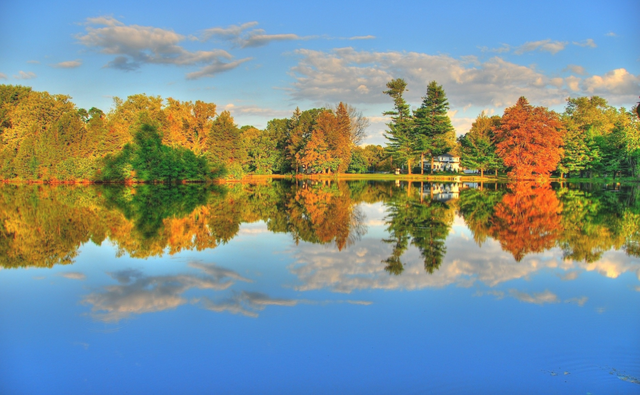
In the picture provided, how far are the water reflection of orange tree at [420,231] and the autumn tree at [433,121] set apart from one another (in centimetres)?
3622

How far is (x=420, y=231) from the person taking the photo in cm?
1208

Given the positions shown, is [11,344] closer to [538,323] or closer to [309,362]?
[309,362]

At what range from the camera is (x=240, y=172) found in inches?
1833

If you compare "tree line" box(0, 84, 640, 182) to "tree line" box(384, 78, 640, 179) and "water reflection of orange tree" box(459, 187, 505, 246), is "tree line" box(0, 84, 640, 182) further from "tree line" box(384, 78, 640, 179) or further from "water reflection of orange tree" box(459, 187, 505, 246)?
"water reflection of orange tree" box(459, 187, 505, 246)

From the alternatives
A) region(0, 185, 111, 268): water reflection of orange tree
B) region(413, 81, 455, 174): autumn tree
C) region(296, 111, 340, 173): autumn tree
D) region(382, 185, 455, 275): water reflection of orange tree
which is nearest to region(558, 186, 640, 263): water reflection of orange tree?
region(382, 185, 455, 275): water reflection of orange tree

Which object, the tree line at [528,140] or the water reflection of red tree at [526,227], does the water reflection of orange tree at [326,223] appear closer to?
the water reflection of red tree at [526,227]

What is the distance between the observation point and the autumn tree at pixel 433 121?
5294 cm

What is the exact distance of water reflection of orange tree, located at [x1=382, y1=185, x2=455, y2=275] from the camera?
8.41m

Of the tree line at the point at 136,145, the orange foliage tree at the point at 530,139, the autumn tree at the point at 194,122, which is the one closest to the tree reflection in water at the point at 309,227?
the tree line at the point at 136,145

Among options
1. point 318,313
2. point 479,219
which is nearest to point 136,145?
point 479,219

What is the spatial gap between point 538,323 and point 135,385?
4800mm

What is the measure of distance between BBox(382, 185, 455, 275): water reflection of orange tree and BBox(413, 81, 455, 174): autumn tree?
36.2 metres

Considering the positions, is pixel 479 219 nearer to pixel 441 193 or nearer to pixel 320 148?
pixel 441 193

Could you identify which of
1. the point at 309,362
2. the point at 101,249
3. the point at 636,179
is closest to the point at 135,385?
the point at 309,362
